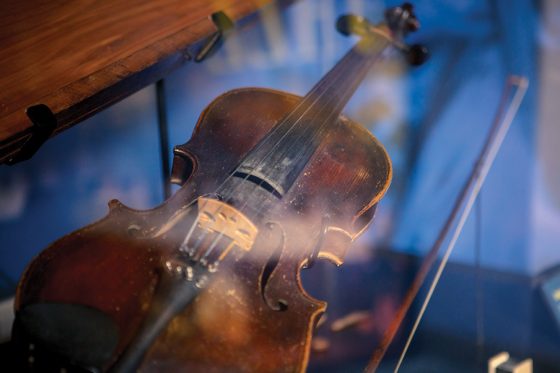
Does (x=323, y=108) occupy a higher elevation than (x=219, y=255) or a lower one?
higher

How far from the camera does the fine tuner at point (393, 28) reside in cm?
144

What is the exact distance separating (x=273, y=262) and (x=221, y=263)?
0.09 m

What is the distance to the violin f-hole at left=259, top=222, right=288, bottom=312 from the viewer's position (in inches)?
29.2

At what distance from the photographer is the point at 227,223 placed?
78 cm

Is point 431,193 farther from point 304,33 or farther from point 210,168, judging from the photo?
point 210,168

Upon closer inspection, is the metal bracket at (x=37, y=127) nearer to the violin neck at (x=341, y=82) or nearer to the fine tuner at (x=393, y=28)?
the violin neck at (x=341, y=82)

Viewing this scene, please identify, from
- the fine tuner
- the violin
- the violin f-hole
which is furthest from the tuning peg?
the violin f-hole

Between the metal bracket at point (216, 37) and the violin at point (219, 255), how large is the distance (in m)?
0.18

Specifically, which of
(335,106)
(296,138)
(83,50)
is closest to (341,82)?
(335,106)

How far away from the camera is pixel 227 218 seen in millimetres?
779

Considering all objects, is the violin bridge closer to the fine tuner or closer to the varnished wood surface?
the varnished wood surface

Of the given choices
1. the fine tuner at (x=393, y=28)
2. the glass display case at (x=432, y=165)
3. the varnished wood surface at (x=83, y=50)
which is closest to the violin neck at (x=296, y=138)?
the fine tuner at (x=393, y=28)

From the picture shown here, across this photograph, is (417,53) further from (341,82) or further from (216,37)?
(216,37)

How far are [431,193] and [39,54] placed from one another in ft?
4.47
